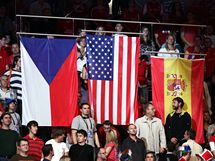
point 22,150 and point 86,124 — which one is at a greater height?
point 86,124

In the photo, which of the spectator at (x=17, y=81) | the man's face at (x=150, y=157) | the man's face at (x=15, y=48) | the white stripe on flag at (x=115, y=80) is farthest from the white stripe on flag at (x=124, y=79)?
the man's face at (x=15, y=48)

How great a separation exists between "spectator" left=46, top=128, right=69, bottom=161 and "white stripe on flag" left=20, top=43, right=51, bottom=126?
88cm

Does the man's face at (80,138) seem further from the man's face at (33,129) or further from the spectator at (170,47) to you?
the spectator at (170,47)

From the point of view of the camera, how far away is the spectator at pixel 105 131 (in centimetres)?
2400

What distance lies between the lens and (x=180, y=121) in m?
24.8

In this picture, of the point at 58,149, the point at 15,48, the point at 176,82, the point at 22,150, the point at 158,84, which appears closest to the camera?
the point at 22,150

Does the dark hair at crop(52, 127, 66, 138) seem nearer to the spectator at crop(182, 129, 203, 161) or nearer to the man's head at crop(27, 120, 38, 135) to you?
the man's head at crop(27, 120, 38, 135)

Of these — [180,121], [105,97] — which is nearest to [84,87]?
[105,97]

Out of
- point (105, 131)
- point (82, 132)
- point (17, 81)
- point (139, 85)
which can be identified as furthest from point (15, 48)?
point (82, 132)

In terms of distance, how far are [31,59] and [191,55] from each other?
4698mm

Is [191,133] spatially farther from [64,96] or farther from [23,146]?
[23,146]

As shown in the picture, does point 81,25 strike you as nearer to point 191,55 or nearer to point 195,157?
point 191,55

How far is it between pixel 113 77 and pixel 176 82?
1.68m

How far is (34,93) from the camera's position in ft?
79.2
